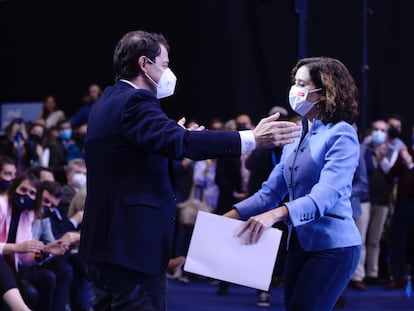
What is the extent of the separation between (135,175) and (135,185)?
34 millimetres

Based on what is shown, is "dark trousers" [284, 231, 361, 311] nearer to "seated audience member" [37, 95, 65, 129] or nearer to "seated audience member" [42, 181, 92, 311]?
"seated audience member" [42, 181, 92, 311]

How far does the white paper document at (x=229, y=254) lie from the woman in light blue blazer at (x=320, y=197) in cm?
5

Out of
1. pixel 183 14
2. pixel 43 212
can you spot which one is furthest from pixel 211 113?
pixel 43 212

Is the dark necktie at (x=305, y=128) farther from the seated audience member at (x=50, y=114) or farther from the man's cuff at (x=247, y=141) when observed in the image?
the seated audience member at (x=50, y=114)

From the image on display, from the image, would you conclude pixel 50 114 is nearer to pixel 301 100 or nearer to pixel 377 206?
pixel 377 206

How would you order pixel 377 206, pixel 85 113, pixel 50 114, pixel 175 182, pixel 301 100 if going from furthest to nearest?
pixel 50 114
pixel 85 113
pixel 377 206
pixel 175 182
pixel 301 100

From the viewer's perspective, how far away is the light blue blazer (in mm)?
3076

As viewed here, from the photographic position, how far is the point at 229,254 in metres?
3.01

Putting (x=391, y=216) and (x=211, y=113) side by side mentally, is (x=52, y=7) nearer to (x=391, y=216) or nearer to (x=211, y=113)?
(x=211, y=113)

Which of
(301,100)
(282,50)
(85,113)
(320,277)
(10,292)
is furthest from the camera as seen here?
(282,50)

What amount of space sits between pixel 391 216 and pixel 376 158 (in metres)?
0.63

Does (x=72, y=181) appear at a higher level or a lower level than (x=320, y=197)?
lower

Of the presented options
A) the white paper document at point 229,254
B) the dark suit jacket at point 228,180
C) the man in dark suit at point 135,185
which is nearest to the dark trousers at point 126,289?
the man in dark suit at point 135,185

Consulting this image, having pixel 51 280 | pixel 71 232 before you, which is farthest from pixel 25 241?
pixel 71 232
